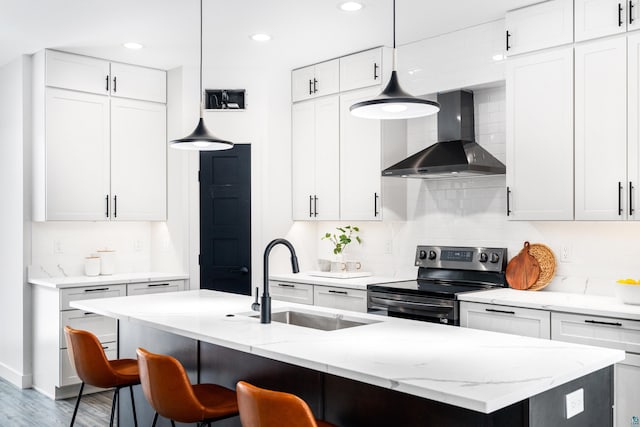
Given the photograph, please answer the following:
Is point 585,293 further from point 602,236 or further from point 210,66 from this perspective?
point 210,66

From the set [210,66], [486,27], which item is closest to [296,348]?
[486,27]

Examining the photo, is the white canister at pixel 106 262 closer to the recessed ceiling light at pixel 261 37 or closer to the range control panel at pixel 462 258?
the recessed ceiling light at pixel 261 37

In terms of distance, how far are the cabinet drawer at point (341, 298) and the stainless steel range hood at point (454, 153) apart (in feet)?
3.19

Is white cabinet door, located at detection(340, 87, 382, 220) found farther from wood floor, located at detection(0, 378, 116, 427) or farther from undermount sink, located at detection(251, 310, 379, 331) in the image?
wood floor, located at detection(0, 378, 116, 427)

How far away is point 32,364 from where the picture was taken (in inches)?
207

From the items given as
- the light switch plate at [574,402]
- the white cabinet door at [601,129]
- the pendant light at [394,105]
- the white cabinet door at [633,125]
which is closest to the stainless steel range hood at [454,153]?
the white cabinet door at [601,129]

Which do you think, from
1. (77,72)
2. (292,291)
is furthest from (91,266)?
(292,291)

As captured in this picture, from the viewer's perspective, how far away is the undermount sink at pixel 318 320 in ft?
10.4

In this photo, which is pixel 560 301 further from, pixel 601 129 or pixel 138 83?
pixel 138 83

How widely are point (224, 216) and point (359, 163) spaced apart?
136 centimetres

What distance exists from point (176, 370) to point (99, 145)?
132 inches

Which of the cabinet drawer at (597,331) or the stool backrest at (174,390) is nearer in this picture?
the stool backrest at (174,390)

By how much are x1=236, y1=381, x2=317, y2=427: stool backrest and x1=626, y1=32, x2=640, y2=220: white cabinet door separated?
255cm

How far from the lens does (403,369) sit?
80.4 inches
